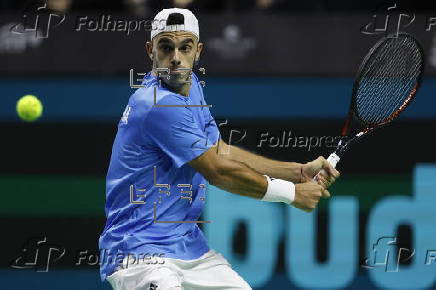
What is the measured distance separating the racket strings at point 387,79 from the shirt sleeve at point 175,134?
124 centimetres

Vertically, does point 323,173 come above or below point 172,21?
below

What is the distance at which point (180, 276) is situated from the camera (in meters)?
5.53

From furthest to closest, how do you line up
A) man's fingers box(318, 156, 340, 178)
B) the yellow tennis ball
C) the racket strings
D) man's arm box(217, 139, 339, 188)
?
the yellow tennis ball < the racket strings < man's arm box(217, 139, 339, 188) < man's fingers box(318, 156, 340, 178)

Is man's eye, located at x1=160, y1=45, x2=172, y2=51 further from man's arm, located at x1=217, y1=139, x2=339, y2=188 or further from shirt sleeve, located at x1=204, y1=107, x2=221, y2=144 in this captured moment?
man's arm, located at x1=217, y1=139, x2=339, y2=188

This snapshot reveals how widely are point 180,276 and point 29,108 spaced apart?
2.90 m

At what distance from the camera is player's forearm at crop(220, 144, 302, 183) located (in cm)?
609

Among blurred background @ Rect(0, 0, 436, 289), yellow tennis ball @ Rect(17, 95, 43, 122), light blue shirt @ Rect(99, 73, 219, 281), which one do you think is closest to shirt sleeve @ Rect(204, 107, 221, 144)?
light blue shirt @ Rect(99, 73, 219, 281)

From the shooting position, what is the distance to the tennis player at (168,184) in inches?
213

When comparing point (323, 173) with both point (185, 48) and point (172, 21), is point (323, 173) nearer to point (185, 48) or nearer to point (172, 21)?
point (185, 48)

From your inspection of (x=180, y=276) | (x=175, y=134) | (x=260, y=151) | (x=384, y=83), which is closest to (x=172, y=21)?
(x=175, y=134)

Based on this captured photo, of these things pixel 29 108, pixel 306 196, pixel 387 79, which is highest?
pixel 387 79

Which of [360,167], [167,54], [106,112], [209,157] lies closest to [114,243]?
[209,157]

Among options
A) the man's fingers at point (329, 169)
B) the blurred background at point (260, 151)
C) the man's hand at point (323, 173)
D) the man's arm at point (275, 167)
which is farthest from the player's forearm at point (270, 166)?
the blurred background at point (260, 151)

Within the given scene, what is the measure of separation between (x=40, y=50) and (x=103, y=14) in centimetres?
60
